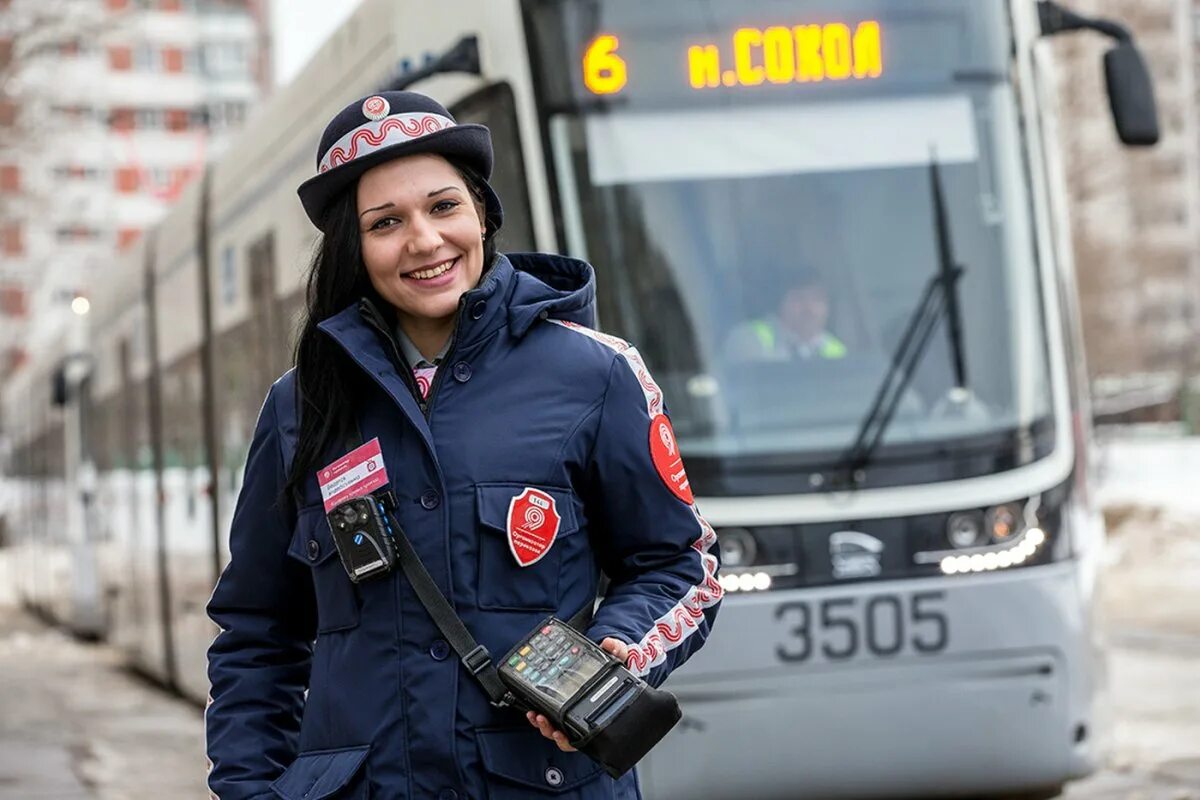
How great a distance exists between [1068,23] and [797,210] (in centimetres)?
126

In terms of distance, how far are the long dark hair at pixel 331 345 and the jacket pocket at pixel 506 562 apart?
24cm

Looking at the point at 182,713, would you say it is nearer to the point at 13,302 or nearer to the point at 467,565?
the point at 467,565

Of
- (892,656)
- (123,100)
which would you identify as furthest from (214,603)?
(123,100)

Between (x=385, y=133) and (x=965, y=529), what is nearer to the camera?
(x=385, y=133)

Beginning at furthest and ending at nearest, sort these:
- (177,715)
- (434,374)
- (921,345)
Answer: (177,715) < (921,345) < (434,374)

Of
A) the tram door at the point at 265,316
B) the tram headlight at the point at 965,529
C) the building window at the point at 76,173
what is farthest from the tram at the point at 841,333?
the building window at the point at 76,173

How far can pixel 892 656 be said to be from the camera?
21.2 feet

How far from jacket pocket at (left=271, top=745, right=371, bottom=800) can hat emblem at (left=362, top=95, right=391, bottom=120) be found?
0.82 meters

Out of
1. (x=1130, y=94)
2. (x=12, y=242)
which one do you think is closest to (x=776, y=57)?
(x=1130, y=94)

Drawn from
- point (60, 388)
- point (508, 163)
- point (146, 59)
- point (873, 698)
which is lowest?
point (873, 698)

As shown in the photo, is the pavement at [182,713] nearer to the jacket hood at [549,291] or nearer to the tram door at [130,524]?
the tram door at [130,524]

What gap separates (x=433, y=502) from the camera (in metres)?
A: 2.81

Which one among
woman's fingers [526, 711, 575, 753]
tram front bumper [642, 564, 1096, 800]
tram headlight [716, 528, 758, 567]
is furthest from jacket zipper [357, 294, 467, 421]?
tram headlight [716, 528, 758, 567]

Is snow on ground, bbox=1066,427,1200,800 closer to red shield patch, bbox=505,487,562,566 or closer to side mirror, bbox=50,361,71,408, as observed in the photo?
red shield patch, bbox=505,487,562,566
